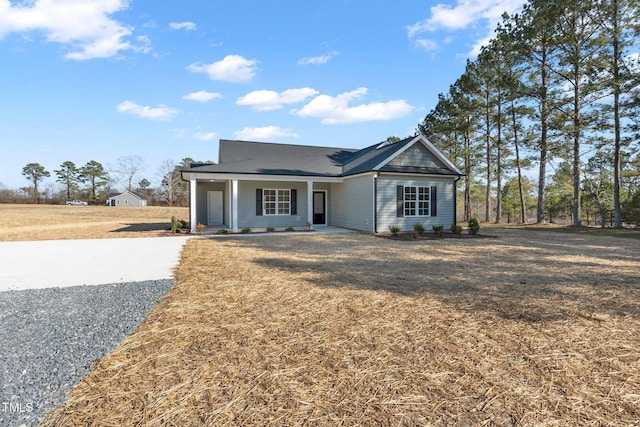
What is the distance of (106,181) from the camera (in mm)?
57625

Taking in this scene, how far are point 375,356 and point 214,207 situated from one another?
649 inches

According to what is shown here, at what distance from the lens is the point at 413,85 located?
15586mm

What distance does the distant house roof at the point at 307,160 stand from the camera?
13.9 m

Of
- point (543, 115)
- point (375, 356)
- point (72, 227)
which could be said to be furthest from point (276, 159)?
point (543, 115)

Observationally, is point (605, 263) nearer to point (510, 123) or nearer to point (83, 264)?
point (83, 264)

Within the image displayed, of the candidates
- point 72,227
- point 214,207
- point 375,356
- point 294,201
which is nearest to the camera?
point 375,356

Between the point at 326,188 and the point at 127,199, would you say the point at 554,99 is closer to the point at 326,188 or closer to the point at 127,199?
the point at 326,188

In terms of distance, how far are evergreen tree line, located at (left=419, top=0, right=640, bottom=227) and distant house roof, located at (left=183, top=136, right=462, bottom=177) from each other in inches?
343

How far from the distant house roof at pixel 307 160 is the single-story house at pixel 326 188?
5cm

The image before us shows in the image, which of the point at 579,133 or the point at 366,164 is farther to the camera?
the point at 579,133

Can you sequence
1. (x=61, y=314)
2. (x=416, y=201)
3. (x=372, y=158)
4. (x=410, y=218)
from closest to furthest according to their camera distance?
(x=61, y=314) → (x=410, y=218) → (x=416, y=201) → (x=372, y=158)

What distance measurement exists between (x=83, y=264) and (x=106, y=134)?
25.7 m

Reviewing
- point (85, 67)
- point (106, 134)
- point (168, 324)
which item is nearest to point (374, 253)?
point (168, 324)

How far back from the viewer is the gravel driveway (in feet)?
7.20
